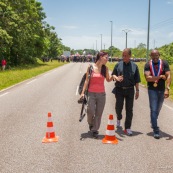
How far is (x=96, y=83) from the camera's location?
6500 millimetres

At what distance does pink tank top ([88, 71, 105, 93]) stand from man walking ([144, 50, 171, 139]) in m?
1.07

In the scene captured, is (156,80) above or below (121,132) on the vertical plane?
above

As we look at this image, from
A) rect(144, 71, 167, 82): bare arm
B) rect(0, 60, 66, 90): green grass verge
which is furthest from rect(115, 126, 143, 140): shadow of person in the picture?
rect(0, 60, 66, 90): green grass verge

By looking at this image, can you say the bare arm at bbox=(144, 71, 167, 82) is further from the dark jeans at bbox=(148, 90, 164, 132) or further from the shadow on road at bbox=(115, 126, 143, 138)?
the shadow on road at bbox=(115, 126, 143, 138)

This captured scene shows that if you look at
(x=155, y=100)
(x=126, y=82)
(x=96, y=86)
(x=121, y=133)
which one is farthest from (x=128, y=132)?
(x=96, y=86)

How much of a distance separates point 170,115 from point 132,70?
10.6ft

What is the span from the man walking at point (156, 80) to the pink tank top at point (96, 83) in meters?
1.07

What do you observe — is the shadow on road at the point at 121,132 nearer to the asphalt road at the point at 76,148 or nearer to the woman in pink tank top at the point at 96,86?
the asphalt road at the point at 76,148

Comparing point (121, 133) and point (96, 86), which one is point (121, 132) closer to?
point (121, 133)

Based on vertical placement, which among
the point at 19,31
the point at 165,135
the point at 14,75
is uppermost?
the point at 19,31

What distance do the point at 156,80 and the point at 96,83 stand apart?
1.35 m

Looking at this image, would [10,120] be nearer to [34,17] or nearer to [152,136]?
[152,136]

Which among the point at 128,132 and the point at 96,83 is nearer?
the point at 96,83

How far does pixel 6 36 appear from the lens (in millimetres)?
31062
